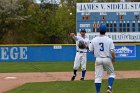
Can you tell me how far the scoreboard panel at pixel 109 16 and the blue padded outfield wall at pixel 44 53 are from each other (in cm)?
332

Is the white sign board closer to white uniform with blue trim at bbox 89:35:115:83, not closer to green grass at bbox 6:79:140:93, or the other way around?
green grass at bbox 6:79:140:93

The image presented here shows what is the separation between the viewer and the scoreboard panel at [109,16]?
30.2 meters

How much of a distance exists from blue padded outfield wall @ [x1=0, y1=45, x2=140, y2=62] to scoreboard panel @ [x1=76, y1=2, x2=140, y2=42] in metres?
3.32

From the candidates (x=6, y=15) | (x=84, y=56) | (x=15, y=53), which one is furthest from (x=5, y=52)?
(x=84, y=56)

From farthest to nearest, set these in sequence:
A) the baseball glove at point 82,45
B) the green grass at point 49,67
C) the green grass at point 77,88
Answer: the green grass at point 49,67 < the baseball glove at point 82,45 < the green grass at point 77,88

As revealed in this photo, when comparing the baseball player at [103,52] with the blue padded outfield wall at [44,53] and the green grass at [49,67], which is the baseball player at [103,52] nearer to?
the green grass at [49,67]

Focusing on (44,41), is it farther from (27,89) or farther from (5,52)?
(27,89)

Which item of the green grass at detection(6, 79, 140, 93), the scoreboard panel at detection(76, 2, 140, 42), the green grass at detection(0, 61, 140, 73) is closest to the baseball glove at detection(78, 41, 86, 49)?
the green grass at detection(6, 79, 140, 93)

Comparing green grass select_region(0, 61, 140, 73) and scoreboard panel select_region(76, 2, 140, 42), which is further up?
scoreboard panel select_region(76, 2, 140, 42)

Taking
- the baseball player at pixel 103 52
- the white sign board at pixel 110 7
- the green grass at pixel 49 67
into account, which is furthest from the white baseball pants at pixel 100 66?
the white sign board at pixel 110 7

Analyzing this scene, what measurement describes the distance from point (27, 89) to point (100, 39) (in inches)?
142

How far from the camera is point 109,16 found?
30.3 metres

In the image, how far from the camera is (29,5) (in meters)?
51.8

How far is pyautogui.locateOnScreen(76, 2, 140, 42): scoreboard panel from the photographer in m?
30.2
